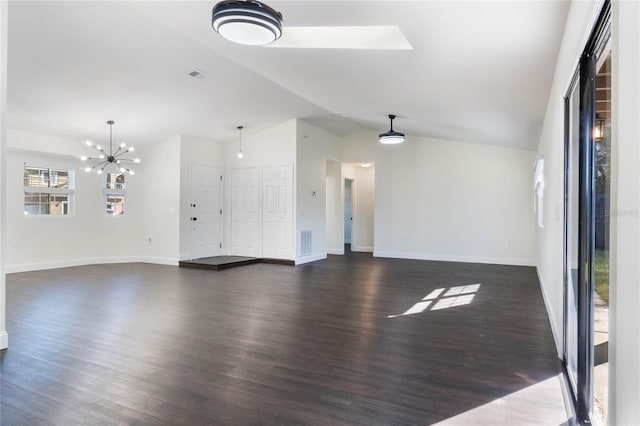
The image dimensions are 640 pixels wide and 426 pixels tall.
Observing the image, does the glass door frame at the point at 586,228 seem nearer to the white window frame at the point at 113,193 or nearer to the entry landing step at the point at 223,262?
the entry landing step at the point at 223,262

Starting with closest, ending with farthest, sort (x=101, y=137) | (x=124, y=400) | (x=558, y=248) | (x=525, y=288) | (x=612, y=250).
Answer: (x=612, y=250), (x=124, y=400), (x=558, y=248), (x=525, y=288), (x=101, y=137)

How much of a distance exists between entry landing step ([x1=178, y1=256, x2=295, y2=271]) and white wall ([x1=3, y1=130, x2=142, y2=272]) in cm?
184

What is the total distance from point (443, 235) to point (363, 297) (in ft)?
15.3

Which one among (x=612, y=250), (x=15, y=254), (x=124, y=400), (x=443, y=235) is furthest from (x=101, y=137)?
(x=612, y=250)

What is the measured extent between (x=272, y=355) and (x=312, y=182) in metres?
6.27

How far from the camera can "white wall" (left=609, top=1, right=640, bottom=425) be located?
97 cm

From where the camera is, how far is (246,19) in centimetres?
245

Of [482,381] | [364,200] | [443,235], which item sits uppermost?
[364,200]

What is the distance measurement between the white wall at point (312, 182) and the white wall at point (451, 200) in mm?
1251

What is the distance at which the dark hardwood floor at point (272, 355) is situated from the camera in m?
2.26

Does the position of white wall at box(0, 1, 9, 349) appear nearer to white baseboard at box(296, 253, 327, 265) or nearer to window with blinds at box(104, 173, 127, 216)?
white baseboard at box(296, 253, 327, 265)

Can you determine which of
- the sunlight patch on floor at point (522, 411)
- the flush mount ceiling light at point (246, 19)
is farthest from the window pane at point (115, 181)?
the sunlight patch on floor at point (522, 411)

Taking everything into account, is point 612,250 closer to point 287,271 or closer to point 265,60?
point 265,60

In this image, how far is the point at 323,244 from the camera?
9.48 m
